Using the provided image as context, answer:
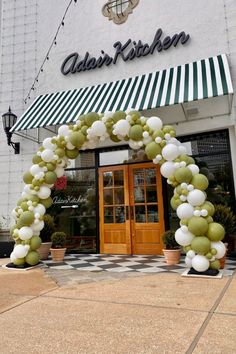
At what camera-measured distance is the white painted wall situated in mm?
6555

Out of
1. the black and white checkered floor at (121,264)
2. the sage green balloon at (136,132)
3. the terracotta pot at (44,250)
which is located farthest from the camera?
the terracotta pot at (44,250)

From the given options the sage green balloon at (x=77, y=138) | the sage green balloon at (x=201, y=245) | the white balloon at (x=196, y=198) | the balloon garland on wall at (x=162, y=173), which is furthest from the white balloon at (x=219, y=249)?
the sage green balloon at (x=77, y=138)

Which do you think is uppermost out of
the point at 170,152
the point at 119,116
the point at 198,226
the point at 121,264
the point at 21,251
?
the point at 119,116

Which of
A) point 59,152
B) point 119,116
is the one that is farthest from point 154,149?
point 59,152

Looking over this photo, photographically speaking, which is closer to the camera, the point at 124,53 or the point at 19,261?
the point at 19,261

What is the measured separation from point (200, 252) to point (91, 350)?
2666 mm

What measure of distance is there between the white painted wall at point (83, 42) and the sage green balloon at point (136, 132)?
2.02 metres

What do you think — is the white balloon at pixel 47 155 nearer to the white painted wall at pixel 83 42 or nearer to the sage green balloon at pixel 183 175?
the sage green balloon at pixel 183 175

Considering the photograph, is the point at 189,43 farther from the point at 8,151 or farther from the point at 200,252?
the point at 8,151

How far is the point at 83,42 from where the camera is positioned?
7871mm

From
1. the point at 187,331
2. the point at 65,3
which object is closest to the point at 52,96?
the point at 65,3

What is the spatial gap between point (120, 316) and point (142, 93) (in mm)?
4680

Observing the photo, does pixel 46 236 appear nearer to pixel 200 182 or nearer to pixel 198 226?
pixel 198 226

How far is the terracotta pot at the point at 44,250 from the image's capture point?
6.54m
